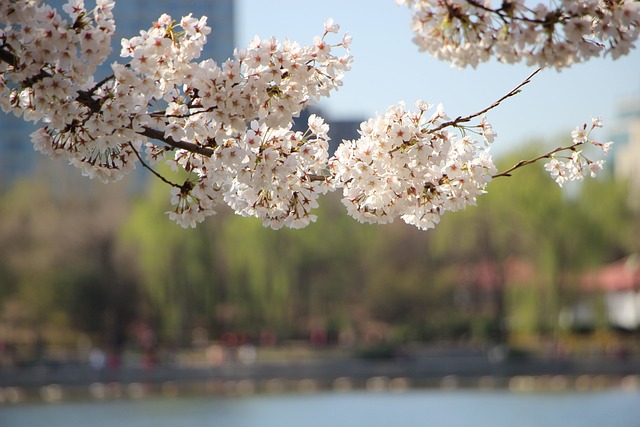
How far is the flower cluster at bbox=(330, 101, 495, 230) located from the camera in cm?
418

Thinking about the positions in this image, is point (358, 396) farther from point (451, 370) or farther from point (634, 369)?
point (634, 369)

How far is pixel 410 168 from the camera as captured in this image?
422 centimetres

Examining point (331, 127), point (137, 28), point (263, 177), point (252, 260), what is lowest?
point (263, 177)

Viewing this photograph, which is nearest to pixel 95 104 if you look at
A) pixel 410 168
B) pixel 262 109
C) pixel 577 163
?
pixel 262 109

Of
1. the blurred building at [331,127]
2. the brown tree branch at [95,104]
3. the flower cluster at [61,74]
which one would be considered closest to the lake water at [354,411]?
the blurred building at [331,127]

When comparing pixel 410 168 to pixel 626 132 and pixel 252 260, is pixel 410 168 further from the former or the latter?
pixel 626 132

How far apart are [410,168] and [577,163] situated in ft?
2.27

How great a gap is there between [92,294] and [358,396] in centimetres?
1202

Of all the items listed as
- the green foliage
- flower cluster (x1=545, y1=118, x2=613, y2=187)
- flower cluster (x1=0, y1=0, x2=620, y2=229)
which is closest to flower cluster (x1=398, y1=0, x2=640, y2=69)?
flower cluster (x1=0, y1=0, x2=620, y2=229)

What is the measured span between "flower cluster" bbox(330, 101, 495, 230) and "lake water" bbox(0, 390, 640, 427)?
700 inches

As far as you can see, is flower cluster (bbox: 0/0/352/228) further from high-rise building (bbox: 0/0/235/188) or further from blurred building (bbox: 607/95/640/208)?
blurred building (bbox: 607/95/640/208)

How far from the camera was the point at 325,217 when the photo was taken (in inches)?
1543

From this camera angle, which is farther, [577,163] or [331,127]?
[331,127]

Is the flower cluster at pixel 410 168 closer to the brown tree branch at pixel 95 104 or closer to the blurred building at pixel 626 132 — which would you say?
the brown tree branch at pixel 95 104
